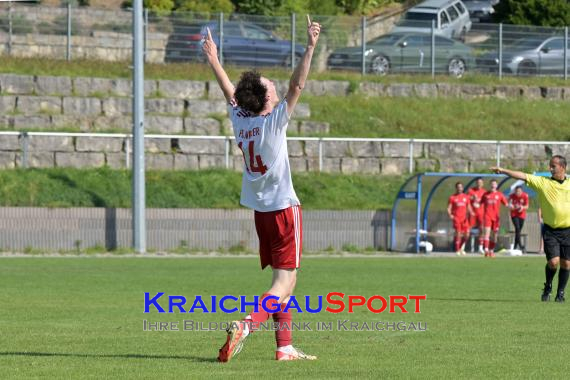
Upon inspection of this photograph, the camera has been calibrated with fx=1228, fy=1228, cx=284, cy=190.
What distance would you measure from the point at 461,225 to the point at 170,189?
793 cm

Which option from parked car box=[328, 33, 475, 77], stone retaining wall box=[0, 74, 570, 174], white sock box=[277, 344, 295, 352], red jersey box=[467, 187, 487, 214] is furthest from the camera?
parked car box=[328, 33, 475, 77]

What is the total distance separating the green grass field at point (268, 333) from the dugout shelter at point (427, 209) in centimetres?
909

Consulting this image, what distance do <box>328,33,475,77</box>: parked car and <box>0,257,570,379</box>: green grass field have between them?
21.7 metres

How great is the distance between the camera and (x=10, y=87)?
37.3 metres

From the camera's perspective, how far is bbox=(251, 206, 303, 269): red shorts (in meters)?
9.34

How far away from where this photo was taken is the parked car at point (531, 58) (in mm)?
45906

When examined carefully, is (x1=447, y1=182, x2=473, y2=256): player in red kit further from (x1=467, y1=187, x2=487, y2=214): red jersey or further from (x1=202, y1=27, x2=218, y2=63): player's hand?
(x1=202, y1=27, x2=218, y2=63): player's hand

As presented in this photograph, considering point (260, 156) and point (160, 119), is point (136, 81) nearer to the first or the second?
point (160, 119)

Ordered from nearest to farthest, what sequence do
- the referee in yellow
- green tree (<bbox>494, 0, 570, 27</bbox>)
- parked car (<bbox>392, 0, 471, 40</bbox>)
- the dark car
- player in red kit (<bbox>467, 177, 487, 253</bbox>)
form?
the referee in yellow < player in red kit (<bbox>467, 177, 487, 253</bbox>) < the dark car < parked car (<bbox>392, 0, 471, 40</bbox>) < green tree (<bbox>494, 0, 570, 27</bbox>)

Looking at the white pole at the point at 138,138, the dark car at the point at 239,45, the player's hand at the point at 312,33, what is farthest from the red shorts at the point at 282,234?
the dark car at the point at 239,45

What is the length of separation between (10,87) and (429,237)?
13.5 metres

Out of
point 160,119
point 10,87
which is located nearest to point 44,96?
point 10,87

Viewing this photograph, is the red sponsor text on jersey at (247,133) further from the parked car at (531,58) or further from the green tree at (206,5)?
the green tree at (206,5)

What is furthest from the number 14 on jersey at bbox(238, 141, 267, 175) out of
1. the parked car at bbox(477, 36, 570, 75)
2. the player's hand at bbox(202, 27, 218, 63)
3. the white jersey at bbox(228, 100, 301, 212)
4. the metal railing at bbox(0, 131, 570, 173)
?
the parked car at bbox(477, 36, 570, 75)
